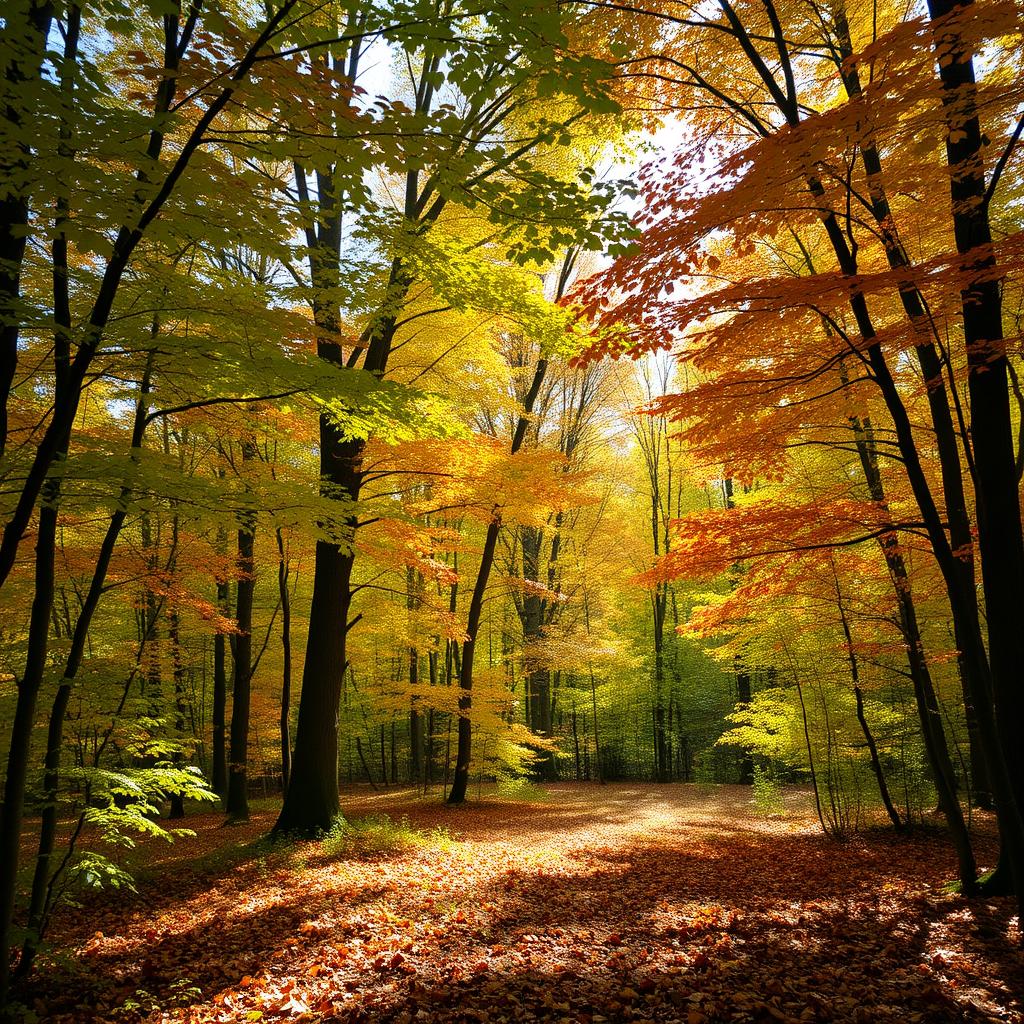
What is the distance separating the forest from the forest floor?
0.05 metres

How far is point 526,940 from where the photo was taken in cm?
441

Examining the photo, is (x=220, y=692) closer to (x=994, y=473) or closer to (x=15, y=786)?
(x=15, y=786)

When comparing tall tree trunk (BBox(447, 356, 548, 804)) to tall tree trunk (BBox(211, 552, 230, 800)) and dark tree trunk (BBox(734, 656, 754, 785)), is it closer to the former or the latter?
tall tree trunk (BBox(211, 552, 230, 800))

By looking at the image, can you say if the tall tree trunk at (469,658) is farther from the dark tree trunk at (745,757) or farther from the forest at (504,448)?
the dark tree trunk at (745,757)

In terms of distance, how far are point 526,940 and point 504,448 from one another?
8.05 m

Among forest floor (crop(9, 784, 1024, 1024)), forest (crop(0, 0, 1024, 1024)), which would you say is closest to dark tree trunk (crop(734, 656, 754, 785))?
forest (crop(0, 0, 1024, 1024))

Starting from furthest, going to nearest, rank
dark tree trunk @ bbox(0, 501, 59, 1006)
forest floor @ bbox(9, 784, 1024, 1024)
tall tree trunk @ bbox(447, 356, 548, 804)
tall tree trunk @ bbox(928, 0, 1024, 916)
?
tall tree trunk @ bbox(447, 356, 548, 804) → tall tree trunk @ bbox(928, 0, 1024, 916) → forest floor @ bbox(9, 784, 1024, 1024) → dark tree trunk @ bbox(0, 501, 59, 1006)

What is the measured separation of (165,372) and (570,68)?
3387mm

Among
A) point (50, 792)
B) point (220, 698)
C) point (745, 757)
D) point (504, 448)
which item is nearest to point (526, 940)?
point (50, 792)

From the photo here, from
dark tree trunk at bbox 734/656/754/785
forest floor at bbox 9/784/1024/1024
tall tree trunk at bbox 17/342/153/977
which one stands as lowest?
dark tree trunk at bbox 734/656/754/785

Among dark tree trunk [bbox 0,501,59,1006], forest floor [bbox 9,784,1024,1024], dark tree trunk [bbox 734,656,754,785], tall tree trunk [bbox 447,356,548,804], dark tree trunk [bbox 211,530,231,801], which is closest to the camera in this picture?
dark tree trunk [bbox 0,501,59,1006]

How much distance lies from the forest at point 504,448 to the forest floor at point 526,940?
51 millimetres

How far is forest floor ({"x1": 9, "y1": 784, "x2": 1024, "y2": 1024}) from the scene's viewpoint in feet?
11.0

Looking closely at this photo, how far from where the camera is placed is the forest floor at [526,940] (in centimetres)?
336
